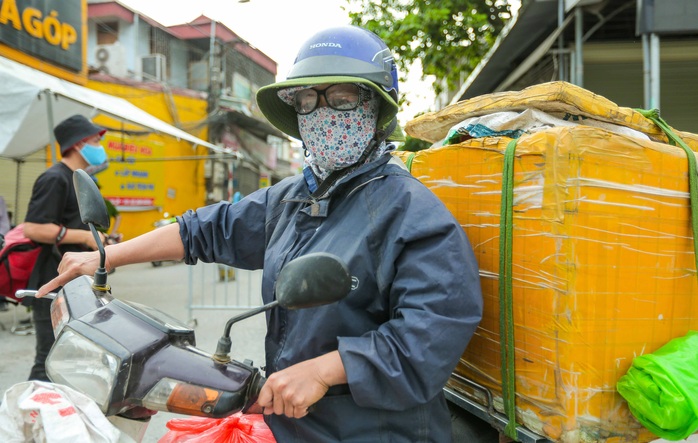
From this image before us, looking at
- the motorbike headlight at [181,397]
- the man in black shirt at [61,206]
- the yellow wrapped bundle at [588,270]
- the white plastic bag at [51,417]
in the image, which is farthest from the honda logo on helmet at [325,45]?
the man in black shirt at [61,206]

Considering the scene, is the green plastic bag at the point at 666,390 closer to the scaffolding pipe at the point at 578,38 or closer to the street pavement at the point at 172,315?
the street pavement at the point at 172,315

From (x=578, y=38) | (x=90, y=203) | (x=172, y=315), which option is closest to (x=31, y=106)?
(x=172, y=315)

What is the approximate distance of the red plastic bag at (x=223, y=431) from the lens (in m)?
1.43

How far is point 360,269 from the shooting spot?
1278 millimetres

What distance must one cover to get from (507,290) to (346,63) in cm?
74

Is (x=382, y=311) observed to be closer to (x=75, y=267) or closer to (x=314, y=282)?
(x=314, y=282)

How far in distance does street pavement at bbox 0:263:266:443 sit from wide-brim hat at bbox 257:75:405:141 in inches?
38.1

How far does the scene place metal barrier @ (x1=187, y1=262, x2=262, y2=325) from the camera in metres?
6.47

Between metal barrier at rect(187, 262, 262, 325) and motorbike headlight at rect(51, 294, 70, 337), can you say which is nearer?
motorbike headlight at rect(51, 294, 70, 337)

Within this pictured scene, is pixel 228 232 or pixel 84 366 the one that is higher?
pixel 228 232

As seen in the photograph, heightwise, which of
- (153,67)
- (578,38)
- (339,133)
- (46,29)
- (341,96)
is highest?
(153,67)

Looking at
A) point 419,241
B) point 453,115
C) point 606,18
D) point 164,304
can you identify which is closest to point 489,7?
point 606,18

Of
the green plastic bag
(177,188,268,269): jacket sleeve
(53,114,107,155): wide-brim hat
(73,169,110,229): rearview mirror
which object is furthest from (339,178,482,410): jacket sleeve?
(53,114,107,155): wide-brim hat

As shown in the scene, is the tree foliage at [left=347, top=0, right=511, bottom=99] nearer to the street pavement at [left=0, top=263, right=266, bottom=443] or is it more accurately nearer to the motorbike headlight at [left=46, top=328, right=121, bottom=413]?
the street pavement at [left=0, top=263, right=266, bottom=443]
